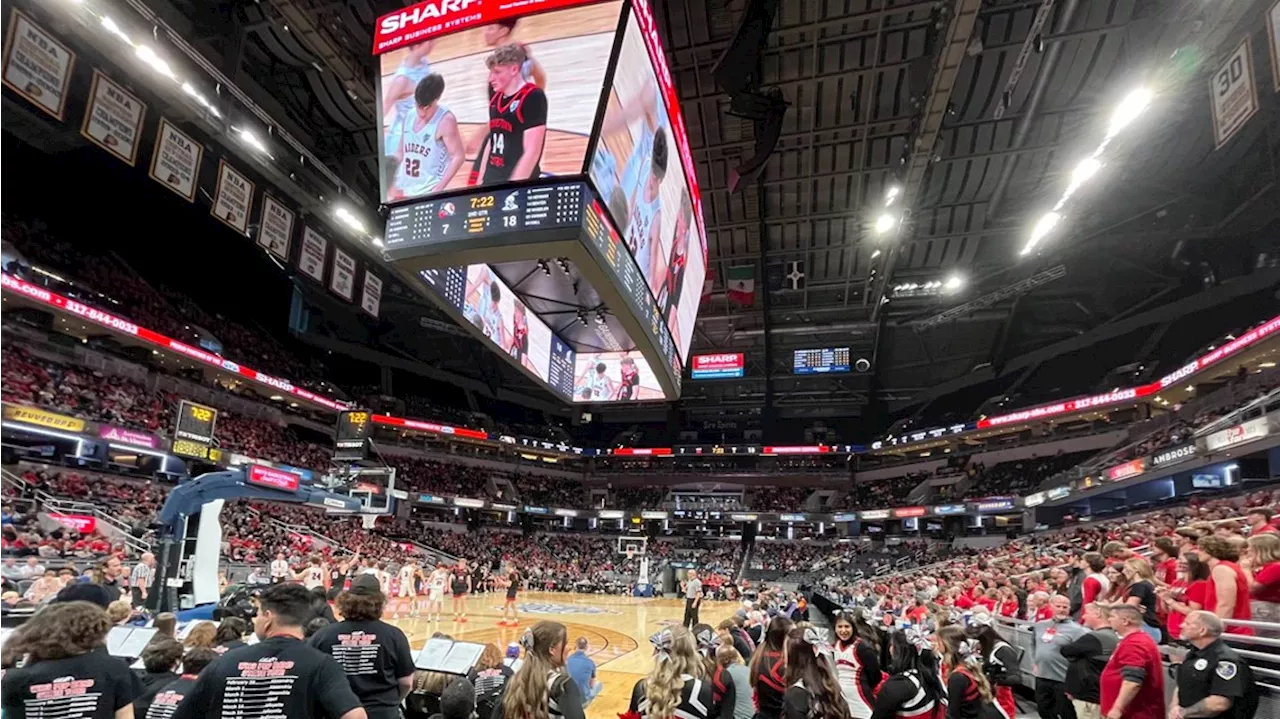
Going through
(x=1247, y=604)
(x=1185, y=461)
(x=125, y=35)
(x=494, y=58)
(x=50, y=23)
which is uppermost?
(x=50, y=23)

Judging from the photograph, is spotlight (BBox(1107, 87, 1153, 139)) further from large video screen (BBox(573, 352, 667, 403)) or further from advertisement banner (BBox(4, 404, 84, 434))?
advertisement banner (BBox(4, 404, 84, 434))

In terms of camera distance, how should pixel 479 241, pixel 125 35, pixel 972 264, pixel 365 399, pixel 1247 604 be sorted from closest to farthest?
pixel 1247 604, pixel 479 241, pixel 125 35, pixel 972 264, pixel 365 399

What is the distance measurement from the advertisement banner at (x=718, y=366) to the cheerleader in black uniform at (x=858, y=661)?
61.2 ft

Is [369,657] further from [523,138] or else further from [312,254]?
[312,254]

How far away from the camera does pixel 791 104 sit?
48.2ft

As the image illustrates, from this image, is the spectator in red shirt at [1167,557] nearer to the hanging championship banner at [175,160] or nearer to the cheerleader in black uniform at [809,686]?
the cheerleader in black uniform at [809,686]

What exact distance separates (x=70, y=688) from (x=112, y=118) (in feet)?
40.5

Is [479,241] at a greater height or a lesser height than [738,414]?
lesser

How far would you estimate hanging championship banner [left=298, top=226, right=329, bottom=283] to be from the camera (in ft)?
54.3

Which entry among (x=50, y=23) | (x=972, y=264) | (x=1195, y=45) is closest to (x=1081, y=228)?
(x=972, y=264)

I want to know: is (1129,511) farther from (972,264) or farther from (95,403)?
(95,403)

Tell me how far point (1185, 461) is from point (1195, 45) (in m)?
13.5

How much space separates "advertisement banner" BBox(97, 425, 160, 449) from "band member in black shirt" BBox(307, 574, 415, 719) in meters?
22.4

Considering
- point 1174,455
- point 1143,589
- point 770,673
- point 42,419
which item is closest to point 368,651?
point 770,673
